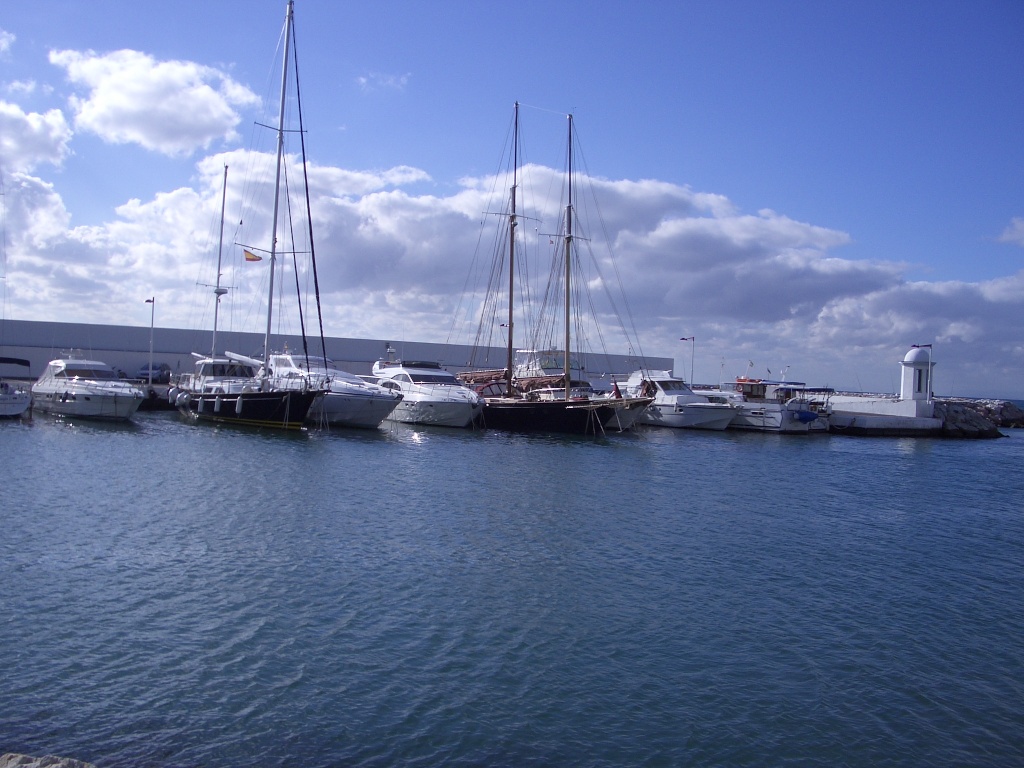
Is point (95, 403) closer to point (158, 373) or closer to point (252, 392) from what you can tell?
point (252, 392)

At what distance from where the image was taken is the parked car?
66562mm

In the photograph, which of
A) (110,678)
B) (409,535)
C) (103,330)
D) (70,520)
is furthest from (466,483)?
(103,330)

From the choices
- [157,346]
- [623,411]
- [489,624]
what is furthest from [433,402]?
[157,346]

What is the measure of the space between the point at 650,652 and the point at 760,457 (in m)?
29.2

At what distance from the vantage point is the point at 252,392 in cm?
4022

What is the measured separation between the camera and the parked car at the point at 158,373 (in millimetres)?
66562

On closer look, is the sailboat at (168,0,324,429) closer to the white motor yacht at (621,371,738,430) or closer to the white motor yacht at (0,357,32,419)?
the white motor yacht at (0,357,32,419)

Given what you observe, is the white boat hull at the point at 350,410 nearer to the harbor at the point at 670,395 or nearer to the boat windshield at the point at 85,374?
the harbor at the point at 670,395

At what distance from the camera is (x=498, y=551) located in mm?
17875

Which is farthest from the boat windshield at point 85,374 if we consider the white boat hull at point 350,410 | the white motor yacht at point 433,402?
the white motor yacht at point 433,402

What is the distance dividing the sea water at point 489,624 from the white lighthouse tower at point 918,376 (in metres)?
36.8

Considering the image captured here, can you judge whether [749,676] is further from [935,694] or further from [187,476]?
[187,476]

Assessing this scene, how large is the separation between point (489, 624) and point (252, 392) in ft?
97.5

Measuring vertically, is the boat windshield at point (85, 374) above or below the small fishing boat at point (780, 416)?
above
